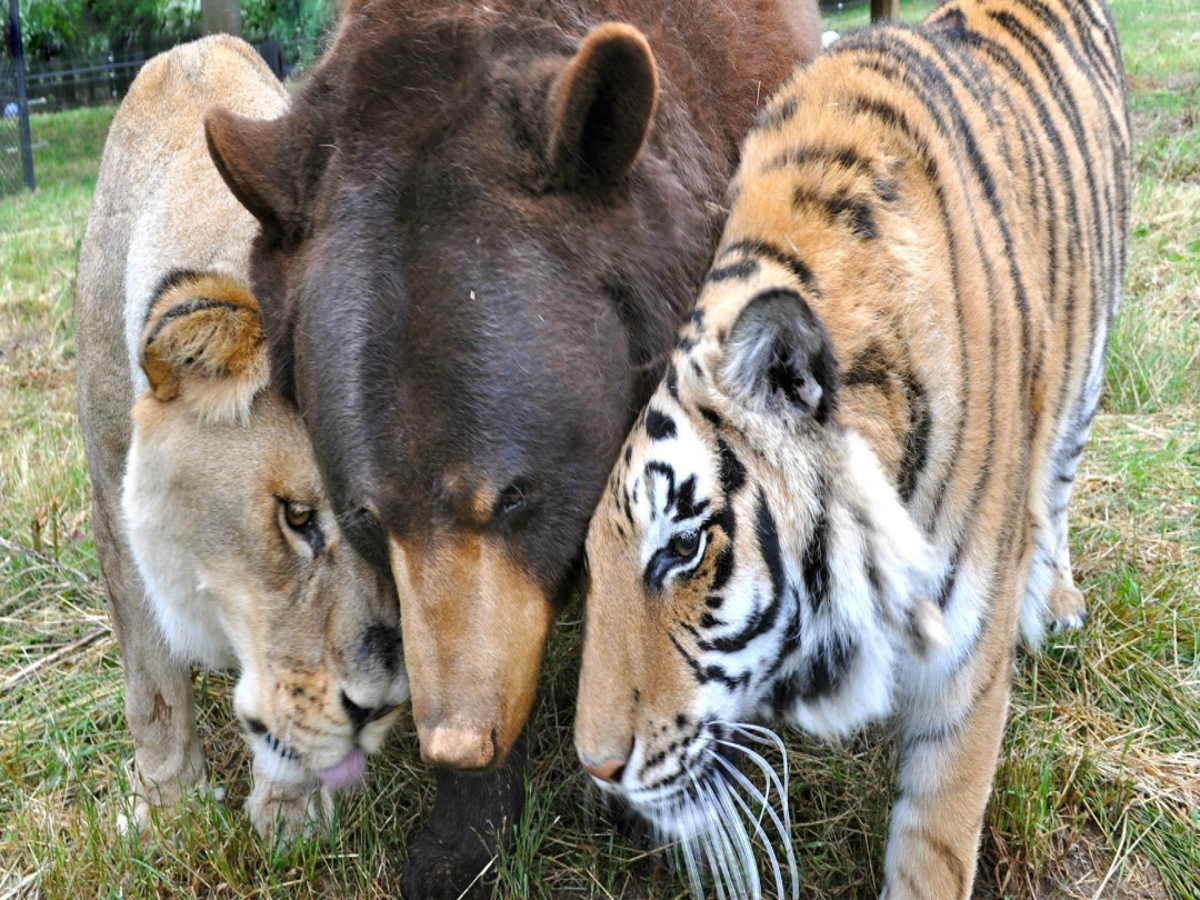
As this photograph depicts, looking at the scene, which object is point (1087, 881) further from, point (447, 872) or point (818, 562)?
point (447, 872)

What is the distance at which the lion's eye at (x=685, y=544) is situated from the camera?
7.25ft

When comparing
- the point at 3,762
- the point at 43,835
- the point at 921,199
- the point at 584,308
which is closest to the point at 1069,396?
the point at 921,199

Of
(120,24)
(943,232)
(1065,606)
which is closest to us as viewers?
(943,232)

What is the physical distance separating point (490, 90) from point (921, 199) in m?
0.95

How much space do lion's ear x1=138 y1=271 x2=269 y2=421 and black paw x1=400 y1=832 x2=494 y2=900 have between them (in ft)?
3.79

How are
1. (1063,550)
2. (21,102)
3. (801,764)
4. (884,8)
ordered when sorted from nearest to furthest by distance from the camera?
(801,764) → (1063,550) → (884,8) → (21,102)

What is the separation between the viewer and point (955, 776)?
2568 millimetres

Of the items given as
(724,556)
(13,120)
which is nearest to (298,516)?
(724,556)

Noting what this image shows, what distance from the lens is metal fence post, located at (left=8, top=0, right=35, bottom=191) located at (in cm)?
1533

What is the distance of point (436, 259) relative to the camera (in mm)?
2236

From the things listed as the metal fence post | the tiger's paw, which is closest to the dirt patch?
the tiger's paw

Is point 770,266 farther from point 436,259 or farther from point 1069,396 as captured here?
point 1069,396

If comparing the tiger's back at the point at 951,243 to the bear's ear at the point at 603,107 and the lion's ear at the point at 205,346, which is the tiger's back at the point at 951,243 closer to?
the bear's ear at the point at 603,107

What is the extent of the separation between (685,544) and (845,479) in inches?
12.9
